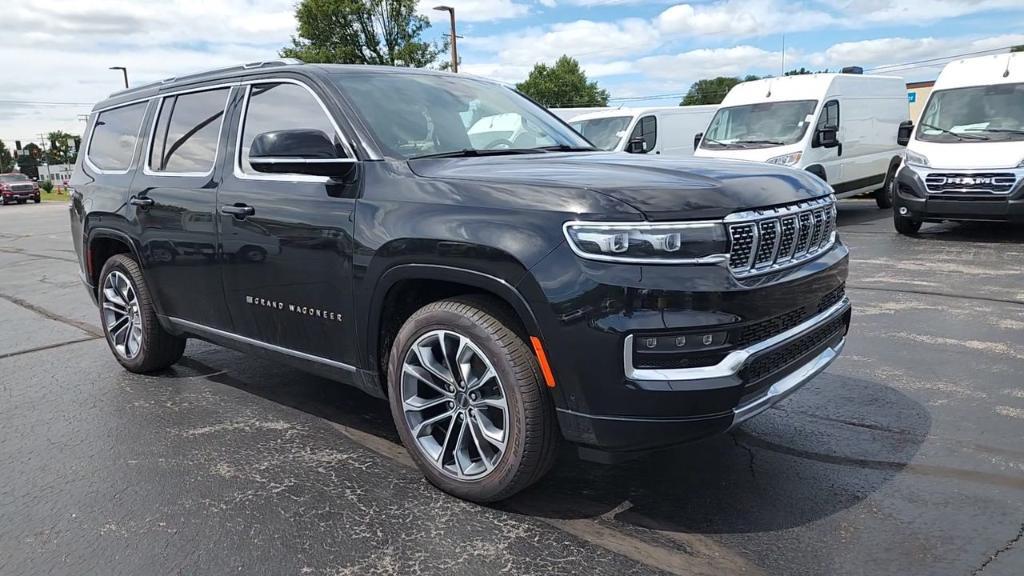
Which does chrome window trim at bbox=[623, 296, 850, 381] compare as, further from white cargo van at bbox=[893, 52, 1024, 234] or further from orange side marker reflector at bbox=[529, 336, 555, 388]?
white cargo van at bbox=[893, 52, 1024, 234]

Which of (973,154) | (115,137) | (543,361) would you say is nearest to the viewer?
(543,361)

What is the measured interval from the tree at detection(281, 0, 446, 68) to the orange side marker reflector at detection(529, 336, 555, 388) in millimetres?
45188

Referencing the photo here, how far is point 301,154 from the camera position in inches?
135

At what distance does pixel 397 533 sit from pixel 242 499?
80cm

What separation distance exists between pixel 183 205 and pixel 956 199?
9.59m

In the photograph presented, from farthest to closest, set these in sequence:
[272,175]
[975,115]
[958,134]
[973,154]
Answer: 1. [975,115]
2. [958,134]
3. [973,154]
4. [272,175]

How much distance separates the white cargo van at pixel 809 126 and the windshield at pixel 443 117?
8143 millimetres

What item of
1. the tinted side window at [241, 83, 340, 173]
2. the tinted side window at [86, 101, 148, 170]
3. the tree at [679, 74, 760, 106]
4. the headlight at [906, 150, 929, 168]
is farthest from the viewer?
the tree at [679, 74, 760, 106]

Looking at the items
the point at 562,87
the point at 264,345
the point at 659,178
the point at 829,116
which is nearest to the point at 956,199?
the point at 829,116

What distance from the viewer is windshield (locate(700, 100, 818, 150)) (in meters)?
12.3

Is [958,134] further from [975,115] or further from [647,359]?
[647,359]

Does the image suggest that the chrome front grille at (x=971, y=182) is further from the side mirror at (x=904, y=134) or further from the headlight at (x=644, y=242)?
the headlight at (x=644, y=242)

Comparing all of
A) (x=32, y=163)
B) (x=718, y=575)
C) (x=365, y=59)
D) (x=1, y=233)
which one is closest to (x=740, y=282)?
(x=718, y=575)

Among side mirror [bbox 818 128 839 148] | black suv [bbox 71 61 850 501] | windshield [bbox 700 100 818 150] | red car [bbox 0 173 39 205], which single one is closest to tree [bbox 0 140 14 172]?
red car [bbox 0 173 39 205]
